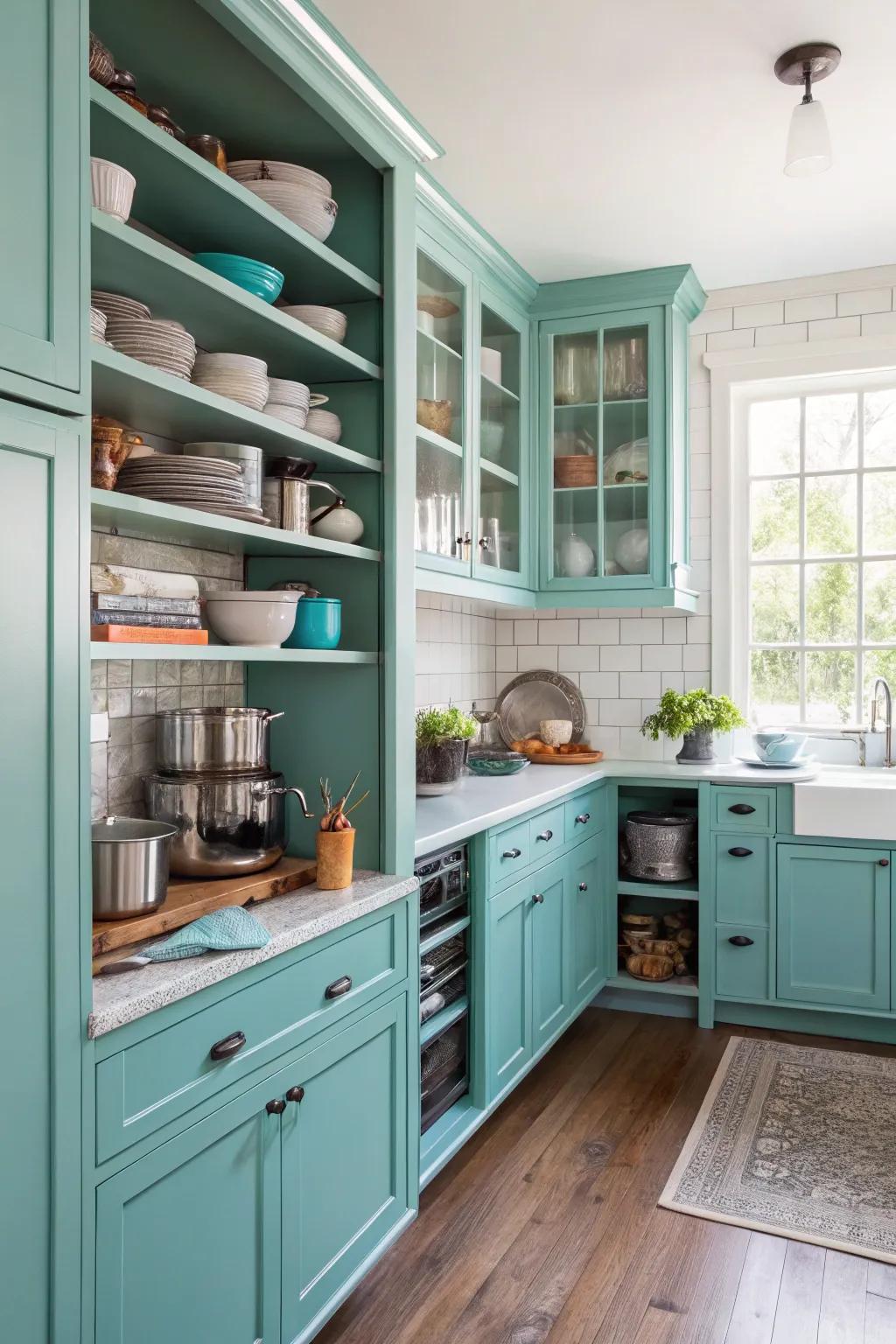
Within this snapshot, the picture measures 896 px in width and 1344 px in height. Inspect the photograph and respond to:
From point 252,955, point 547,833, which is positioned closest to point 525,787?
point 547,833

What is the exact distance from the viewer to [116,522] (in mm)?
1821

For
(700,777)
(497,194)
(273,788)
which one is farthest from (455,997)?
(497,194)

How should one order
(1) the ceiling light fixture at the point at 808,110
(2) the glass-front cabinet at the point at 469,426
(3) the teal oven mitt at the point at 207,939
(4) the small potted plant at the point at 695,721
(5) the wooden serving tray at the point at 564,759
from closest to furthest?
(3) the teal oven mitt at the point at 207,939 < (1) the ceiling light fixture at the point at 808,110 < (2) the glass-front cabinet at the point at 469,426 < (4) the small potted plant at the point at 695,721 < (5) the wooden serving tray at the point at 564,759

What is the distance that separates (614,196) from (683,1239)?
2915 mm

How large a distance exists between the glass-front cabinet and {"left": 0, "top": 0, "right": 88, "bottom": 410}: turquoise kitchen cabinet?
4.89ft

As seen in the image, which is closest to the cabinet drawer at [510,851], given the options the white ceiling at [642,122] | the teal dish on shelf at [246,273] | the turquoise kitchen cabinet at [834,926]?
the turquoise kitchen cabinet at [834,926]

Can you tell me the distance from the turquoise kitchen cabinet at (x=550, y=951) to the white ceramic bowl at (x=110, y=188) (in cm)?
211

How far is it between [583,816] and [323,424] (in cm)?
184

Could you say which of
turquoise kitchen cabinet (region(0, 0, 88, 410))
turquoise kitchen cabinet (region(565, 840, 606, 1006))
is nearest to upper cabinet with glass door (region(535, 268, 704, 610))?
turquoise kitchen cabinet (region(565, 840, 606, 1006))

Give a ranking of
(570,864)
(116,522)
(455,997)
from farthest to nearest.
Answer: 1. (570,864)
2. (455,997)
3. (116,522)

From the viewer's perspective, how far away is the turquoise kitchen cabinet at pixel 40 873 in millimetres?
1214

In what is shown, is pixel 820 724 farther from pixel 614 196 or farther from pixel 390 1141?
pixel 390 1141

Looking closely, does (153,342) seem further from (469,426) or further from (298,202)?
(469,426)

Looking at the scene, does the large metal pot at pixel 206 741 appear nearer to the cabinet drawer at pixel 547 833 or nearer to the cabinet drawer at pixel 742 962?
the cabinet drawer at pixel 547 833
